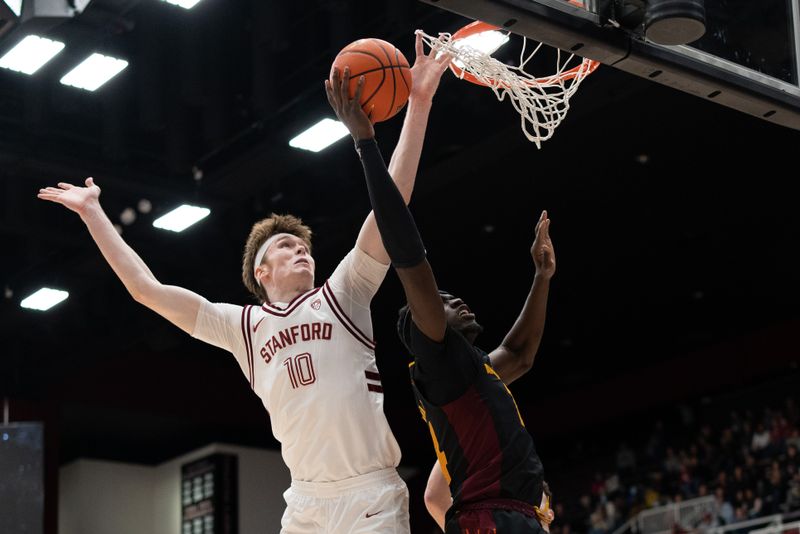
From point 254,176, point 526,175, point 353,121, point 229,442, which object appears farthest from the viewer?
point 229,442

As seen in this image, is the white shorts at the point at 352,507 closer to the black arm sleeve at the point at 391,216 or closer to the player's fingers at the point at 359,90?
the black arm sleeve at the point at 391,216

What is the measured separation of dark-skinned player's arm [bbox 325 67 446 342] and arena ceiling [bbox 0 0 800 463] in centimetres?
590

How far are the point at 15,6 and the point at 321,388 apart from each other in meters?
1.69

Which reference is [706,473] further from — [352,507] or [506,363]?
[352,507]

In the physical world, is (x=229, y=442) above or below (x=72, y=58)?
below

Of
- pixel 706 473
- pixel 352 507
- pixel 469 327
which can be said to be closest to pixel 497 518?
pixel 352 507

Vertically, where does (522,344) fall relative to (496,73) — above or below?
below

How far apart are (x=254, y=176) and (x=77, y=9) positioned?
8570mm

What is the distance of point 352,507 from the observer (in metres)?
4.21

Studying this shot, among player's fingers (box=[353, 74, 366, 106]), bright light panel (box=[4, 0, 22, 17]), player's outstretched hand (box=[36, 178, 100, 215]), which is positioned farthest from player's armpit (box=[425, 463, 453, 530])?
bright light panel (box=[4, 0, 22, 17])

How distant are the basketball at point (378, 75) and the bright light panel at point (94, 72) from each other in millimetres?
6760

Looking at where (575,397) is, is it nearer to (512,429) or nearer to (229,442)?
(229,442)

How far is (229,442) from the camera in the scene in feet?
70.9

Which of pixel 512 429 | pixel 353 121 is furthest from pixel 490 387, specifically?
pixel 353 121
